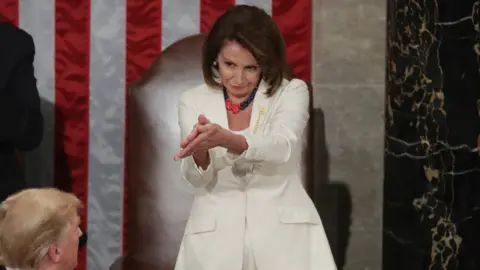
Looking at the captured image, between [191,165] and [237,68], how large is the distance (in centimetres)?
27

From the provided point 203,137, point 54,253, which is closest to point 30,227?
point 54,253

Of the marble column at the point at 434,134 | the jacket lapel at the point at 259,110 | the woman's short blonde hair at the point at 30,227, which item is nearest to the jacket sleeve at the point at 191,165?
the jacket lapel at the point at 259,110

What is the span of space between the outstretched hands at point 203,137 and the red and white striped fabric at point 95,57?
1.13 metres

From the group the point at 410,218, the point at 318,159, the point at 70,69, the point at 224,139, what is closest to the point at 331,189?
the point at 318,159

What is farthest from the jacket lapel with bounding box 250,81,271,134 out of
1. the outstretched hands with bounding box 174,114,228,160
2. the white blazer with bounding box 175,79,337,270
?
the outstretched hands with bounding box 174,114,228,160

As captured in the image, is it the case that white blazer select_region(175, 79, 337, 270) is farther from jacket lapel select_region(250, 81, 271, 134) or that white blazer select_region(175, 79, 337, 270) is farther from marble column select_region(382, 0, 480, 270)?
marble column select_region(382, 0, 480, 270)

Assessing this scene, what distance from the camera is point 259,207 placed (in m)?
2.07

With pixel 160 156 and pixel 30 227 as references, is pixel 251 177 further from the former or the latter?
pixel 160 156

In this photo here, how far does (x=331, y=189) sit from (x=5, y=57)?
4.21 ft

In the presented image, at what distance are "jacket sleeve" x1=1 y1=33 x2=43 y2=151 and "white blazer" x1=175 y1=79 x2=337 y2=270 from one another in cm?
60

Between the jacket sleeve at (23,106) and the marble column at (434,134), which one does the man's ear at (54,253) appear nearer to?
the jacket sleeve at (23,106)

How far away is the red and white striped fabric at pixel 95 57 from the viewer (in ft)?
9.61

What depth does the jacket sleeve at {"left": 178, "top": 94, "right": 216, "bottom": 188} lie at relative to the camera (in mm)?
2057

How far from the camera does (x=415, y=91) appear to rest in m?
2.52
